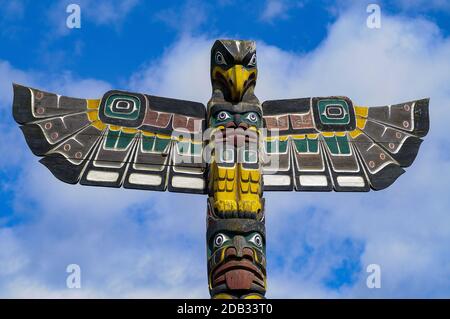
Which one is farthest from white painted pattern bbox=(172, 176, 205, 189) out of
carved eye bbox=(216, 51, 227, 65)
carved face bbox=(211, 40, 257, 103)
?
carved eye bbox=(216, 51, 227, 65)

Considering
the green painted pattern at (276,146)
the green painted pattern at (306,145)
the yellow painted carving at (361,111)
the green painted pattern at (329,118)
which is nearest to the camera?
the green painted pattern at (276,146)

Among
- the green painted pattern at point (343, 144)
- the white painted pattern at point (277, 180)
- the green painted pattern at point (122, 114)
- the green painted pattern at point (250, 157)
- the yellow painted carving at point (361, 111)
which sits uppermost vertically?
the yellow painted carving at point (361, 111)

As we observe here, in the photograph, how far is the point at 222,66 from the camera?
1140cm

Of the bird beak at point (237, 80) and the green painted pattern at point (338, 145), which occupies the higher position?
the bird beak at point (237, 80)

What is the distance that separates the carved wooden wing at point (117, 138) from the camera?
1105 centimetres

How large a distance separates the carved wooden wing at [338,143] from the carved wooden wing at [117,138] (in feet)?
3.50

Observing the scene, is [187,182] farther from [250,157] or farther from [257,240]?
[257,240]

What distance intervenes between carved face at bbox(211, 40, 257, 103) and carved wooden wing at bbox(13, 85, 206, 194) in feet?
1.75

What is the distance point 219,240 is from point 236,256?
0.38 metres

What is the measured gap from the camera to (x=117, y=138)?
11.3 meters

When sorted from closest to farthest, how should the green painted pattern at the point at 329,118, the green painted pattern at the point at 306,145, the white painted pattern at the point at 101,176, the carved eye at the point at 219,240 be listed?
the carved eye at the point at 219,240, the white painted pattern at the point at 101,176, the green painted pattern at the point at 306,145, the green painted pattern at the point at 329,118

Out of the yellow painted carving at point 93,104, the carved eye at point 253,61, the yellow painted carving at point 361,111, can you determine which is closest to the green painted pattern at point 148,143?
the yellow painted carving at point 93,104

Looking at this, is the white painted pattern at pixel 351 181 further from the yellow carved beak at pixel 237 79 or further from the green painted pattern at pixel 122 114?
the green painted pattern at pixel 122 114
